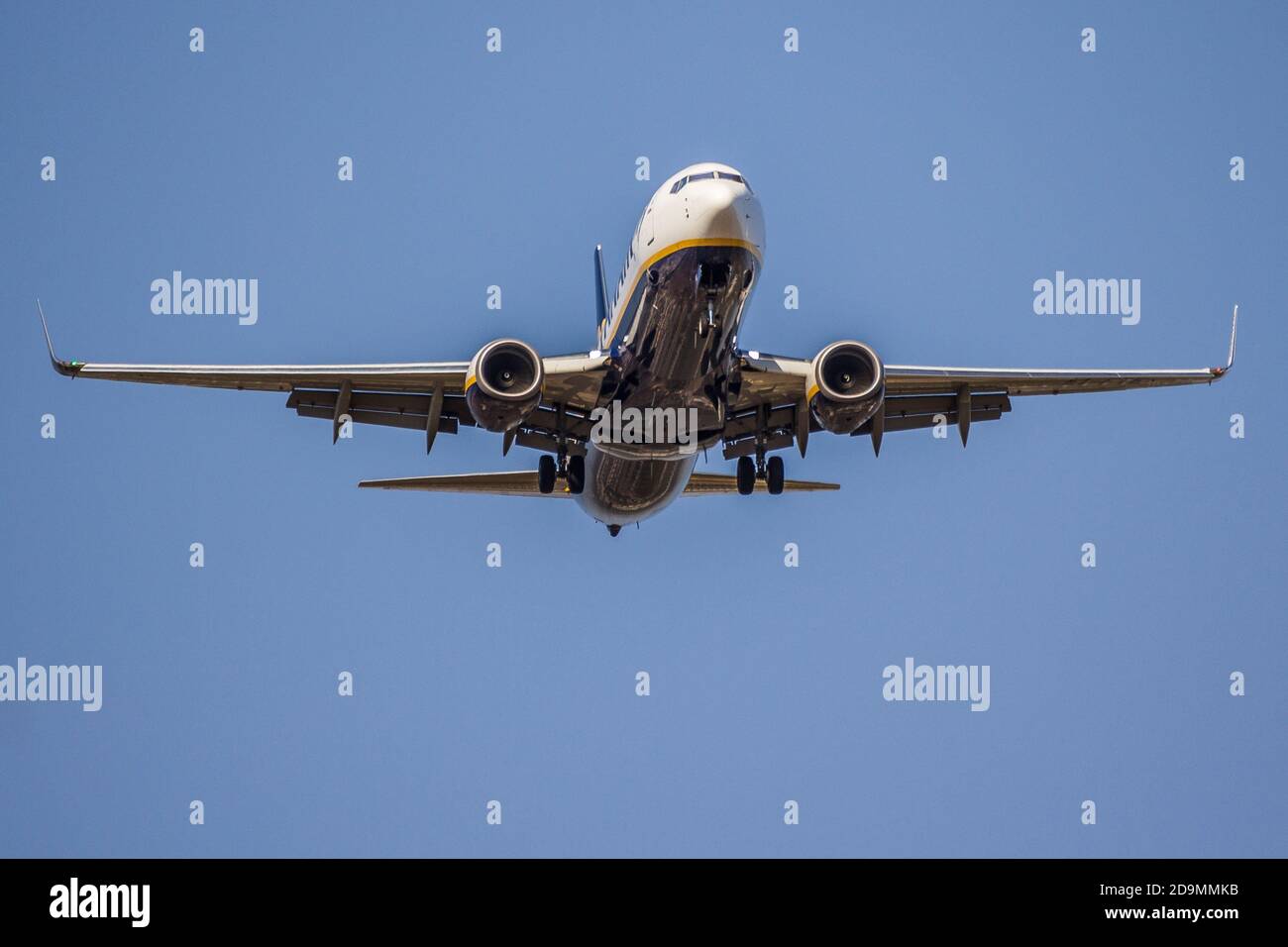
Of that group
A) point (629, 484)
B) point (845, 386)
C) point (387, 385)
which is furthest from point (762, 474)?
point (387, 385)

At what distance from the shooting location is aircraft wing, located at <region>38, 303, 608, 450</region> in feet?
106

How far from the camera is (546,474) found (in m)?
35.9

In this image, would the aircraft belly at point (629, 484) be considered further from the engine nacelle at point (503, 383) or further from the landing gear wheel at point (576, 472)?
the engine nacelle at point (503, 383)

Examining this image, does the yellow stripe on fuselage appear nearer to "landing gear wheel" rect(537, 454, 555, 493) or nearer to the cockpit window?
the cockpit window

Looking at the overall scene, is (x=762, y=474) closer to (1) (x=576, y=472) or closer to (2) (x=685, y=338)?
(1) (x=576, y=472)

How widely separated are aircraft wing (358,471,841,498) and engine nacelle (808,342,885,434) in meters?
4.97

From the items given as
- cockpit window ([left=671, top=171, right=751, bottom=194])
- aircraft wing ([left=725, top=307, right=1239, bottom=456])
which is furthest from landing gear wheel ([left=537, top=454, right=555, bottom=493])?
cockpit window ([left=671, top=171, right=751, bottom=194])

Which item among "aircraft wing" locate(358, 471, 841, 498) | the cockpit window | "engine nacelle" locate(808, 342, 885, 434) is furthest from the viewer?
"aircraft wing" locate(358, 471, 841, 498)

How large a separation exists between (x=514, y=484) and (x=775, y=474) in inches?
255

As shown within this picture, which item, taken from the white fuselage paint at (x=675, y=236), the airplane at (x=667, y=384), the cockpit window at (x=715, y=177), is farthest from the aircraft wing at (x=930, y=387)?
the cockpit window at (x=715, y=177)

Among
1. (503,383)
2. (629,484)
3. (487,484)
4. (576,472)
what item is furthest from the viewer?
(487,484)

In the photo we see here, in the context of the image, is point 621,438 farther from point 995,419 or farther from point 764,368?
point 995,419

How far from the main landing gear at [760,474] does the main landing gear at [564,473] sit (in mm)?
3586

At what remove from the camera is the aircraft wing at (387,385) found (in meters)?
32.4
